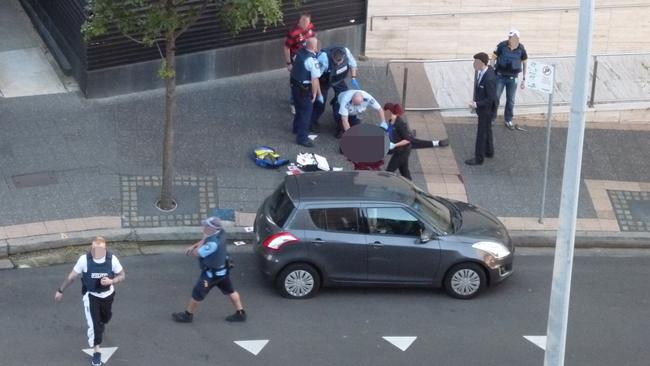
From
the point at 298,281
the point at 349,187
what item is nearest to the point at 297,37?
the point at 349,187

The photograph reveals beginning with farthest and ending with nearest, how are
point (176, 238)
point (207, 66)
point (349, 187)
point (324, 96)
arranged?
point (207, 66)
point (324, 96)
point (176, 238)
point (349, 187)

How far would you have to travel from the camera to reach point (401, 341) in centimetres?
1303

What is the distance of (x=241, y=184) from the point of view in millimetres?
16516

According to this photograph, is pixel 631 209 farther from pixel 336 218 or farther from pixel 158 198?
pixel 158 198

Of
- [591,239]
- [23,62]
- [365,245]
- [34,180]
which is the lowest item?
[591,239]

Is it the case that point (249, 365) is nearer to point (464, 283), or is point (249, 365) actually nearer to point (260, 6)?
point (464, 283)

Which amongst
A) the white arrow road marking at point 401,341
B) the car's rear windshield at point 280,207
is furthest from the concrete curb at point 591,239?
the car's rear windshield at point 280,207

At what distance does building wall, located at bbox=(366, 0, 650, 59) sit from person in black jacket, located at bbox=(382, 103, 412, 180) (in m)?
4.87

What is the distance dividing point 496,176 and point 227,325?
5.90 m

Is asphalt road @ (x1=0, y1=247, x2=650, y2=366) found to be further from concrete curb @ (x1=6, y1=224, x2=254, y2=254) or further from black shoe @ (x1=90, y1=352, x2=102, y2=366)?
concrete curb @ (x1=6, y1=224, x2=254, y2=254)

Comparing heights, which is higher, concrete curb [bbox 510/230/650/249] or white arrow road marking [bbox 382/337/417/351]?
concrete curb [bbox 510/230/650/249]

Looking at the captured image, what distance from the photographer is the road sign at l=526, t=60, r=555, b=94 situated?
16047 millimetres

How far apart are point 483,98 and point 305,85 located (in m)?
2.63

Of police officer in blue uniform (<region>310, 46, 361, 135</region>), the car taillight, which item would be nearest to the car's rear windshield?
the car taillight
